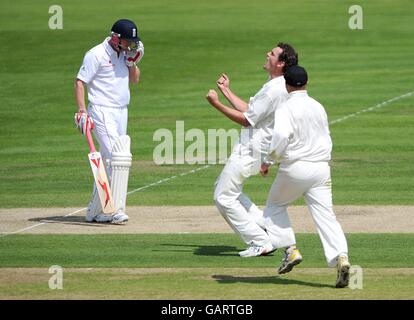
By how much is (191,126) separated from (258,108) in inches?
425

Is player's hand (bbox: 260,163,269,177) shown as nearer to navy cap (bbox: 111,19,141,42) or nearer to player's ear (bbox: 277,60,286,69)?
player's ear (bbox: 277,60,286,69)

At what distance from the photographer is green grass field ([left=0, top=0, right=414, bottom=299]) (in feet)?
36.7

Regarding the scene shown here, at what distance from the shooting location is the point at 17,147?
21297mm

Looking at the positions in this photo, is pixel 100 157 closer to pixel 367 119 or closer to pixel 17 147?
pixel 17 147

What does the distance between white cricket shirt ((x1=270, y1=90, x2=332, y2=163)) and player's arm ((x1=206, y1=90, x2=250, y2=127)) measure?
89cm

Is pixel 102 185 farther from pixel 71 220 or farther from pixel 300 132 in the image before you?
pixel 300 132

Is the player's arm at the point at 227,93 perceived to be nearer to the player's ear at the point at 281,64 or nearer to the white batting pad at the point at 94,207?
the player's ear at the point at 281,64

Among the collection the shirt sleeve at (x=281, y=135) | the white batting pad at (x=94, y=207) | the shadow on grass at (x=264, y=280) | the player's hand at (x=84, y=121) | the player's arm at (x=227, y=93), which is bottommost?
the shadow on grass at (x=264, y=280)

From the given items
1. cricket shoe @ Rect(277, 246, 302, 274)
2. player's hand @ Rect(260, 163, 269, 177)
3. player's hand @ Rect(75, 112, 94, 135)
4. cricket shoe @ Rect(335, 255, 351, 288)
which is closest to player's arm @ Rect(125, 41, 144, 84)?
player's hand @ Rect(75, 112, 94, 135)

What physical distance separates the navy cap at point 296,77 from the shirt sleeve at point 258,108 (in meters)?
0.84

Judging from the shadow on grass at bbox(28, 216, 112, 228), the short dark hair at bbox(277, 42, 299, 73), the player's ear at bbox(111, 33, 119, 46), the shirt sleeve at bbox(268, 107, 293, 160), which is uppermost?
the player's ear at bbox(111, 33, 119, 46)

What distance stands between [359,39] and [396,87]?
21.0ft

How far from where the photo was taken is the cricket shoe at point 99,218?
14500 mm

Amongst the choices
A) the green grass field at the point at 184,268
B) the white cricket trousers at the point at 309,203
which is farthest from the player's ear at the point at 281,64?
the green grass field at the point at 184,268
